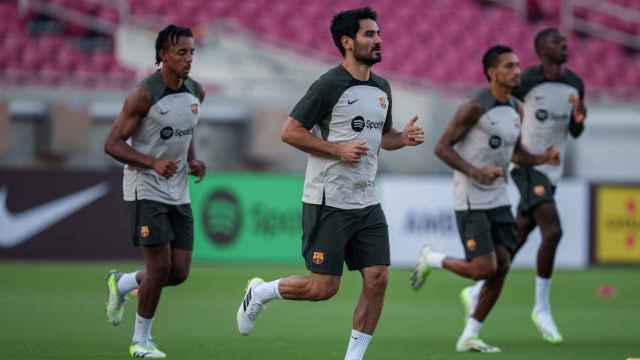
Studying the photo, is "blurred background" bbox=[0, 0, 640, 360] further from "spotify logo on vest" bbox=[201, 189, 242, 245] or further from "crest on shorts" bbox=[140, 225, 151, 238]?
"crest on shorts" bbox=[140, 225, 151, 238]

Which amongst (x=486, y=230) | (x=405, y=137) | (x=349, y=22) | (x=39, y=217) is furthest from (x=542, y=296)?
(x=39, y=217)

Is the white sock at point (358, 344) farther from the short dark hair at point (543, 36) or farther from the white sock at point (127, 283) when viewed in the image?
the short dark hair at point (543, 36)

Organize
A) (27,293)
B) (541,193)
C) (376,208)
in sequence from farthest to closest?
(27,293), (541,193), (376,208)

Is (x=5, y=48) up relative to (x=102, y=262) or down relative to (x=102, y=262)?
up

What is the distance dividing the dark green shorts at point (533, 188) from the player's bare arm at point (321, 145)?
4018mm

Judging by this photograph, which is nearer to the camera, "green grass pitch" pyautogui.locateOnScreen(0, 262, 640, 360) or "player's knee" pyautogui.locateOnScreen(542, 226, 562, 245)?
"green grass pitch" pyautogui.locateOnScreen(0, 262, 640, 360)

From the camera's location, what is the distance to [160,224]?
9.75 meters

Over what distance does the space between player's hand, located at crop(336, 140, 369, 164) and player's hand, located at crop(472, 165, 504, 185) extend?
255 cm

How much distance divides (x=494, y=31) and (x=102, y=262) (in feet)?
37.7

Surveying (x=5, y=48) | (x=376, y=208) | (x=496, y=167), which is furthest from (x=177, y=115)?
(x=5, y=48)

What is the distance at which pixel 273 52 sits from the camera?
25.5 meters

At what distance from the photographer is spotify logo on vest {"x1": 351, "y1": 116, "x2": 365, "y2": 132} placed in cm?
852

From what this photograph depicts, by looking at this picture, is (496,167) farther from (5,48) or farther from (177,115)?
(5,48)

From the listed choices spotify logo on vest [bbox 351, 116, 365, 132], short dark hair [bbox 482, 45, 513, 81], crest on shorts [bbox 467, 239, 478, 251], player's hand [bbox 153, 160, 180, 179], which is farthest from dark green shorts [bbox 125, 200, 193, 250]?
short dark hair [bbox 482, 45, 513, 81]
